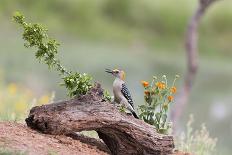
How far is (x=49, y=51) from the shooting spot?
8078 millimetres

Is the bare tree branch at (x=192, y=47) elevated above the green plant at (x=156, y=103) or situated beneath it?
elevated above

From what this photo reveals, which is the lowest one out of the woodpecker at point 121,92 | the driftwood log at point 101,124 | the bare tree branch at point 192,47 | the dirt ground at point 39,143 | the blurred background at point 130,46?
the dirt ground at point 39,143

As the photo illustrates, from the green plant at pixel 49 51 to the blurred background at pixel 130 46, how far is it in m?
9.77

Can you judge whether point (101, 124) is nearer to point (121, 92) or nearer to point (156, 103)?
point (121, 92)

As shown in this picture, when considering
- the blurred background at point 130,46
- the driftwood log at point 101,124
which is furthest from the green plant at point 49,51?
the blurred background at point 130,46

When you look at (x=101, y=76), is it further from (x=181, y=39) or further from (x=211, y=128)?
(x=181, y=39)

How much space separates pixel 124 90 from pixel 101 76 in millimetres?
13041

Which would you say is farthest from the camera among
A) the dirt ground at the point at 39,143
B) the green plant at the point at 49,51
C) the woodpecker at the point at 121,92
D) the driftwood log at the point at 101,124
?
the woodpecker at the point at 121,92

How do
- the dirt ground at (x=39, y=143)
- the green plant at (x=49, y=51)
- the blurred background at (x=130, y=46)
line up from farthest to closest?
the blurred background at (x=130, y=46)
the green plant at (x=49, y=51)
the dirt ground at (x=39, y=143)

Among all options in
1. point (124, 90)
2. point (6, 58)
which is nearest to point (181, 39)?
point (6, 58)

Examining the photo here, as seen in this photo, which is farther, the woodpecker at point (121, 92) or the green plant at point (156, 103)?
the green plant at point (156, 103)

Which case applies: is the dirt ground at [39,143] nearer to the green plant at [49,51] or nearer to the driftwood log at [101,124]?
the driftwood log at [101,124]

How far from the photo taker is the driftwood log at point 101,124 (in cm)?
762

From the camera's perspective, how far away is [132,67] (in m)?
23.5
